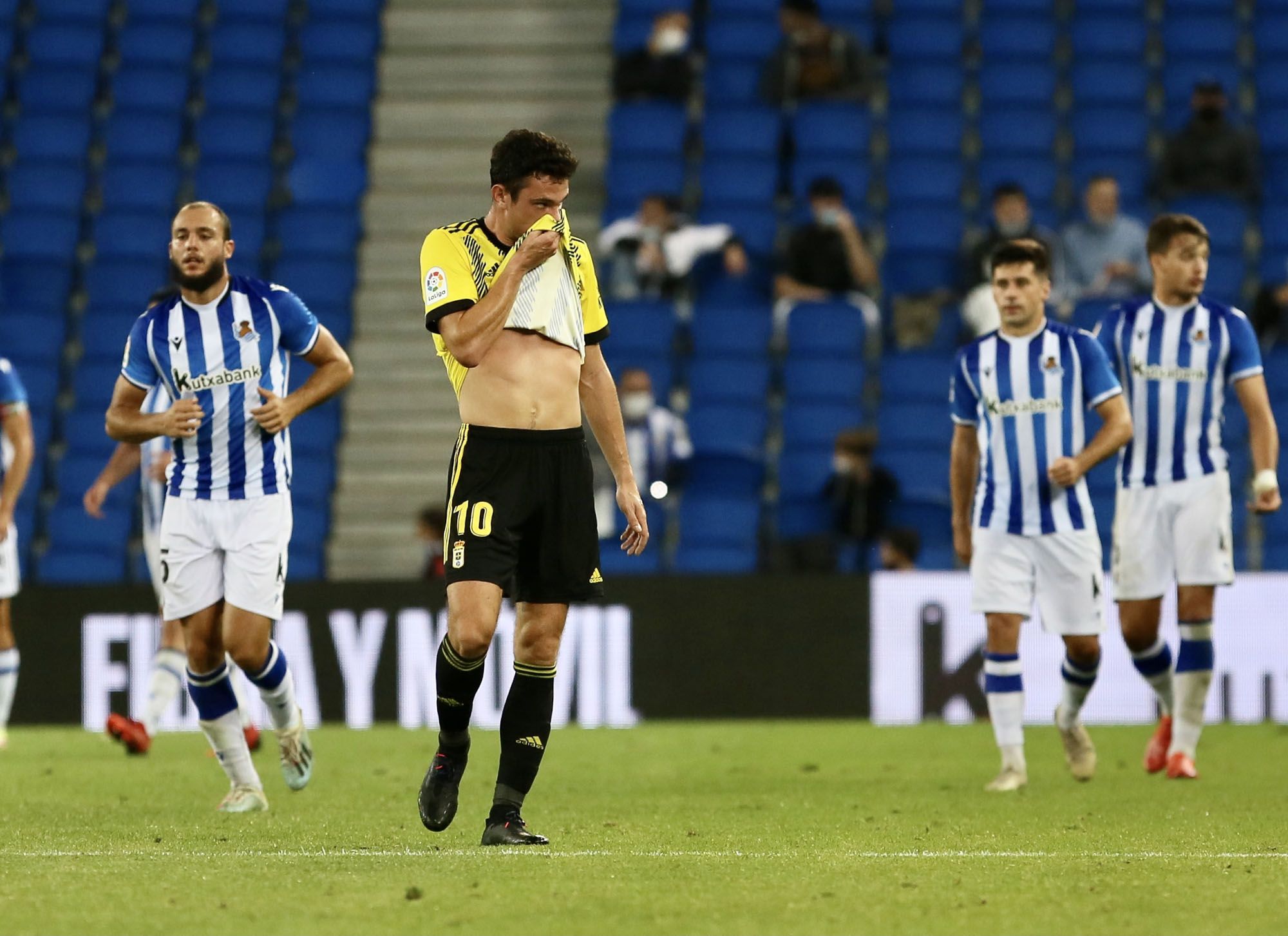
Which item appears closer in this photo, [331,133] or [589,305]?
[589,305]

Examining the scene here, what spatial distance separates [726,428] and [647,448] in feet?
2.92

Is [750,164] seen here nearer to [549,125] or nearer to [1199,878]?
[549,125]

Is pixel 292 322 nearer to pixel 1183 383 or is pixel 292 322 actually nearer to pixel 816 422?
pixel 1183 383

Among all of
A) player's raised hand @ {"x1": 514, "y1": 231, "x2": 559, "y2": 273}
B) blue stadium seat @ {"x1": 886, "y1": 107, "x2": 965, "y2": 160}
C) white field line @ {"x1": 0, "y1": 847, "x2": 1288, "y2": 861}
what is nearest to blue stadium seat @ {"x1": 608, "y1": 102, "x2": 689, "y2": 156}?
blue stadium seat @ {"x1": 886, "y1": 107, "x2": 965, "y2": 160}

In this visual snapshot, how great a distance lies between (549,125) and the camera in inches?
655

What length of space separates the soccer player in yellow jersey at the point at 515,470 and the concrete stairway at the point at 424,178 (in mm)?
7852

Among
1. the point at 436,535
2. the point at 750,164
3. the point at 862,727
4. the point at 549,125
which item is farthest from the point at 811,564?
the point at 549,125

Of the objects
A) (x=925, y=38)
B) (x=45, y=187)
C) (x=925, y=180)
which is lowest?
(x=45, y=187)

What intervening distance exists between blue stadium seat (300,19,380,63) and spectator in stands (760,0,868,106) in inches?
139

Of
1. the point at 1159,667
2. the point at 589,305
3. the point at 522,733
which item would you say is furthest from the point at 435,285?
the point at 1159,667

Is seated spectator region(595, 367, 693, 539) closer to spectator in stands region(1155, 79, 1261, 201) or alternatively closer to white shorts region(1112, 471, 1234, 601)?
spectator in stands region(1155, 79, 1261, 201)

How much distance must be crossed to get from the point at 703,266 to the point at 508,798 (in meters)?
9.38

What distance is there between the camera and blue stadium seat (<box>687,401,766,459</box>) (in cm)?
1366

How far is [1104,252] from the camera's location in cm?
1379
